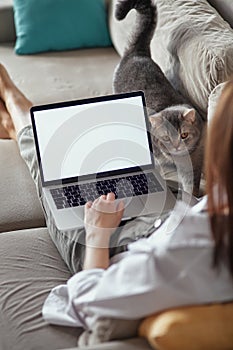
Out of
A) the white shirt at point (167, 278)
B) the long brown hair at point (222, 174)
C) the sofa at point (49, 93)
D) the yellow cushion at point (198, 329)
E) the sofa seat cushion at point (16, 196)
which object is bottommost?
the sofa seat cushion at point (16, 196)

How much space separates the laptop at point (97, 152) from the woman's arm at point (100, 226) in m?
0.14

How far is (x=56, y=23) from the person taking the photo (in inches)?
116

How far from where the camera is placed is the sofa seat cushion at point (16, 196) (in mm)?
2035

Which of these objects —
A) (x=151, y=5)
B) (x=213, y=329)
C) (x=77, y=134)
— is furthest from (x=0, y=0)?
(x=213, y=329)

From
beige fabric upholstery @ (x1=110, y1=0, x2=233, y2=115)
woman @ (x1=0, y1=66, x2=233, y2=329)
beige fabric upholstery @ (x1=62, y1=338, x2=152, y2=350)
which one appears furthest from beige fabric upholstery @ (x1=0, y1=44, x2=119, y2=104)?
beige fabric upholstery @ (x1=62, y1=338, x2=152, y2=350)

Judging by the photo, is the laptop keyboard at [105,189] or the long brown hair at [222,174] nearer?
the long brown hair at [222,174]


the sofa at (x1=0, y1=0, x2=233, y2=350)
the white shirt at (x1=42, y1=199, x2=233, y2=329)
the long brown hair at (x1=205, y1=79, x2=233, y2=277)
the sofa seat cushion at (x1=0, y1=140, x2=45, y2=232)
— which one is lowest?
the sofa seat cushion at (x1=0, y1=140, x2=45, y2=232)

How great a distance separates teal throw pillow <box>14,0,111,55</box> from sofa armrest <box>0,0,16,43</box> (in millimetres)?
113

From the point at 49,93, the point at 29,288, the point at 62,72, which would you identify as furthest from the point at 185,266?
the point at 62,72

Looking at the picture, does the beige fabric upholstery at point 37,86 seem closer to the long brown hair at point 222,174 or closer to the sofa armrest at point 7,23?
the sofa armrest at point 7,23

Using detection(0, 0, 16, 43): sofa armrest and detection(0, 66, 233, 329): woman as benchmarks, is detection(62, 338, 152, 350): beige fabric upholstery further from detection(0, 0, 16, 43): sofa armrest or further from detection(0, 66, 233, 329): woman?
detection(0, 0, 16, 43): sofa armrest

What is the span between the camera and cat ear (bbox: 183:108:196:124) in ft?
6.81

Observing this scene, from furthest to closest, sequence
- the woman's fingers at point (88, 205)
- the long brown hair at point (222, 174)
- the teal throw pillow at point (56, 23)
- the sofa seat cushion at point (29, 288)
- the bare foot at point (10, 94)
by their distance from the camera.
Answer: the teal throw pillow at point (56, 23) → the bare foot at point (10, 94) → the woman's fingers at point (88, 205) → the sofa seat cushion at point (29, 288) → the long brown hair at point (222, 174)

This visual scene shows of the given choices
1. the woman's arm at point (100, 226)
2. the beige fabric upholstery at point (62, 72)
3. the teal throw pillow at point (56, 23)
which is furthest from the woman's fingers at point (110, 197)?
the teal throw pillow at point (56, 23)
